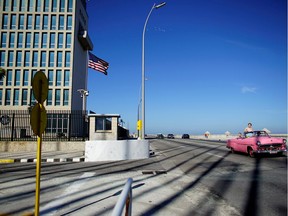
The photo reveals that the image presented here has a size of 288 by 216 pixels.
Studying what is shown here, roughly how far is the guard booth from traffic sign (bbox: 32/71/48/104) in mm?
14841

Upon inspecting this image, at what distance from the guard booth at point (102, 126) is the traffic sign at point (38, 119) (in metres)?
14.9

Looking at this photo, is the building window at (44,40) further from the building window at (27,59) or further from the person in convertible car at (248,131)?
the person in convertible car at (248,131)

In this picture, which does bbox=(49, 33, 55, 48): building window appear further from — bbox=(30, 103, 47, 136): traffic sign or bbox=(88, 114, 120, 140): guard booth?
bbox=(30, 103, 47, 136): traffic sign

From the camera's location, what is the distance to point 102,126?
19078 mm

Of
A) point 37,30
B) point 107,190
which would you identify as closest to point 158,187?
point 107,190

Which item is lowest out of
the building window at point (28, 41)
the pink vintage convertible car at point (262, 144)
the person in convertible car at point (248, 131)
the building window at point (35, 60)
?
the pink vintage convertible car at point (262, 144)

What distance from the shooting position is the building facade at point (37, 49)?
4709 centimetres

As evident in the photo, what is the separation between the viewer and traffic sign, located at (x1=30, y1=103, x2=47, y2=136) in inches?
147

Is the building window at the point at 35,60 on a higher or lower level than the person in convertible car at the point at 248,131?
higher

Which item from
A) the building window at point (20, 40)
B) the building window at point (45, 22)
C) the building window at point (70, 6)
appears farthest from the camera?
the building window at point (70, 6)

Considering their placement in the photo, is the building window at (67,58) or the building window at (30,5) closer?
the building window at (67,58)

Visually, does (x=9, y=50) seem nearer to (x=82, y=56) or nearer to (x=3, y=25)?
(x=3, y=25)

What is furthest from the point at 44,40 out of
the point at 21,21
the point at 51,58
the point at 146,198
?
the point at 146,198

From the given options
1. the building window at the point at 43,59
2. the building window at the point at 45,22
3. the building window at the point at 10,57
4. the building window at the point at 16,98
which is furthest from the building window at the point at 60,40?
the building window at the point at 16,98
